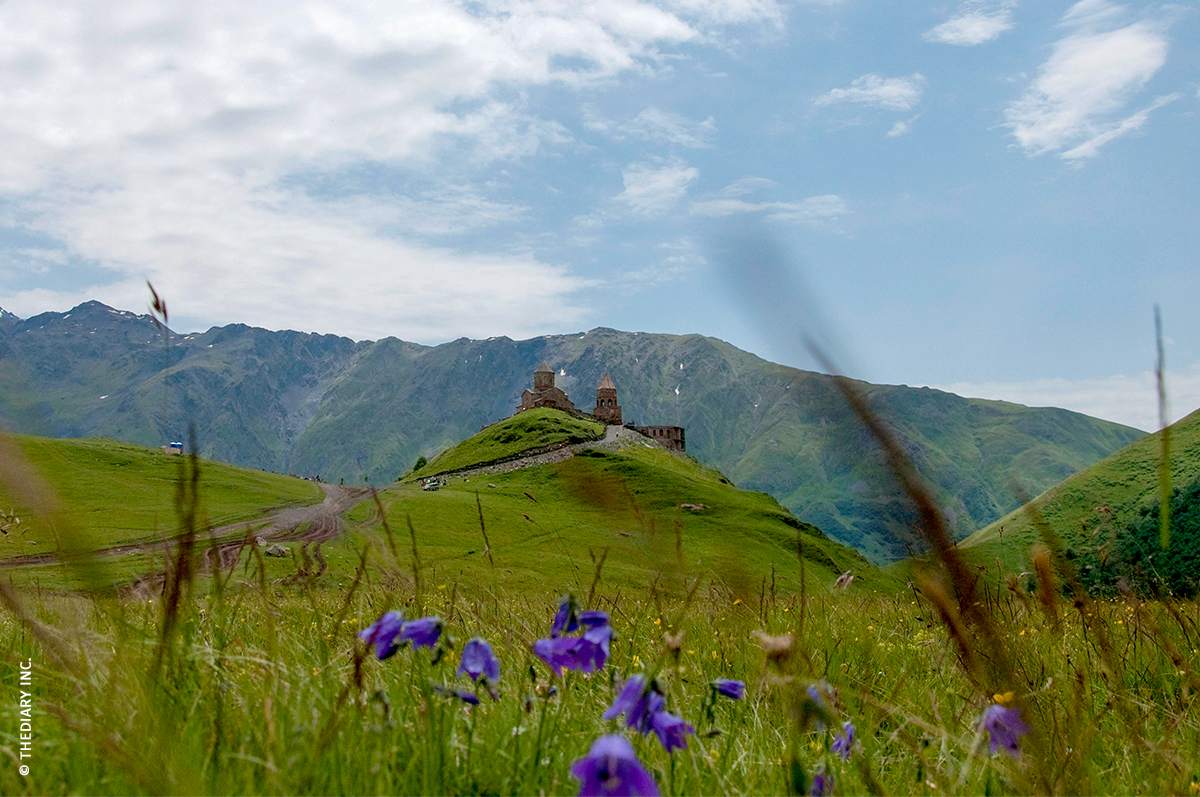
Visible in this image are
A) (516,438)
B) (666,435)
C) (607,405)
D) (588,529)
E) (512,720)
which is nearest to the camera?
(512,720)

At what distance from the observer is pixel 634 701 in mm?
2033

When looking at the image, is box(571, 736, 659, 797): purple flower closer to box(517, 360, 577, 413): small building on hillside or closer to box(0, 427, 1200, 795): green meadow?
box(0, 427, 1200, 795): green meadow

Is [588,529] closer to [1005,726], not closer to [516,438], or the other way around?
[1005,726]

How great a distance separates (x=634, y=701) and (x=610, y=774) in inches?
15.2

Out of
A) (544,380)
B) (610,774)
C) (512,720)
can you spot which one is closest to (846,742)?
(512,720)

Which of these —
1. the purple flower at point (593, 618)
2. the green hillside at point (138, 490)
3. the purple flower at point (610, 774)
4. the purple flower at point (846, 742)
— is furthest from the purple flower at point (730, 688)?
the green hillside at point (138, 490)

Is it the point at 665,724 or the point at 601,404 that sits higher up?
the point at 601,404

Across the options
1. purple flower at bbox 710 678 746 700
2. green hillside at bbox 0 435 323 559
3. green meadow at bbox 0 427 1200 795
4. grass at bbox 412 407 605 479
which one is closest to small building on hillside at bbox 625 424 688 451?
grass at bbox 412 407 605 479

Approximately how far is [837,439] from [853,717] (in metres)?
2.59

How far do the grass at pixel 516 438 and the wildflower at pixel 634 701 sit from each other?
115 meters

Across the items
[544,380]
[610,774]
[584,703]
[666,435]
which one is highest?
[544,380]

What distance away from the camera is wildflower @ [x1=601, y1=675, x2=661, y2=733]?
6.66 feet

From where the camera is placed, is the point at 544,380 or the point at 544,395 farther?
the point at 544,380

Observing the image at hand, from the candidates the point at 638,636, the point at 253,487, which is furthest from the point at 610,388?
the point at 638,636
